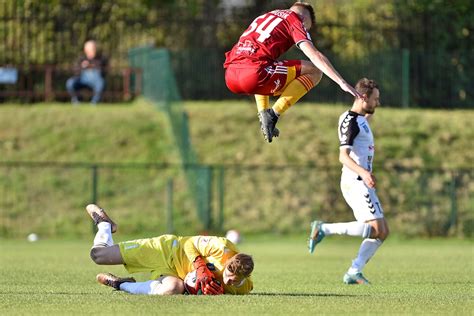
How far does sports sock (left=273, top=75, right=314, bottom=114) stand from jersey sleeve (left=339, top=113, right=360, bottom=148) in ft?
3.10

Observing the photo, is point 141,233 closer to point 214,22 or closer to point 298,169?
point 298,169

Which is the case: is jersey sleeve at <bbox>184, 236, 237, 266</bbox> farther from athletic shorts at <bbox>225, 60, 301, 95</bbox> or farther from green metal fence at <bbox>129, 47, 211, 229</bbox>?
green metal fence at <bbox>129, 47, 211, 229</bbox>

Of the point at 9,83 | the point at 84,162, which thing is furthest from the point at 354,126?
the point at 9,83

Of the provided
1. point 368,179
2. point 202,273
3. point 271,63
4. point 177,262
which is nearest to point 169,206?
point 368,179

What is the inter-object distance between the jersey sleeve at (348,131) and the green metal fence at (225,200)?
12.5 metres

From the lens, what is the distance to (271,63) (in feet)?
41.4

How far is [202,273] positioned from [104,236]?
4.19 feet

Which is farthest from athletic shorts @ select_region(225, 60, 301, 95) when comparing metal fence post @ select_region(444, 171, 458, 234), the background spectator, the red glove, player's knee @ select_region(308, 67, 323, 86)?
the background spectator

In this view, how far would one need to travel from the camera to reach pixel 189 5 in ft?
112

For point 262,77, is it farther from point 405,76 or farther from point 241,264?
point 405,76

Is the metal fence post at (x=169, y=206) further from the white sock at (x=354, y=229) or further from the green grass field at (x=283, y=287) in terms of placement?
the white sock at (x=354, y=229)

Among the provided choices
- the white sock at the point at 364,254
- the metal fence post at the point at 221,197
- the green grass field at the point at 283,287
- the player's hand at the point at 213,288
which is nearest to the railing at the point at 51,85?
the metal fence post at the point at 221,197

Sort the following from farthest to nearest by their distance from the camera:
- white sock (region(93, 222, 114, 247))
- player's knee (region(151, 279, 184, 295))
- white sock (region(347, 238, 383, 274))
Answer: white sock (region(347, 238, 383, 274)) → white sock (region(93, 222, 114, 247)) → player's knee (region(151, 279, 184, 295))

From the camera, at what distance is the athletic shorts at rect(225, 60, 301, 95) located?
12.5 metres
